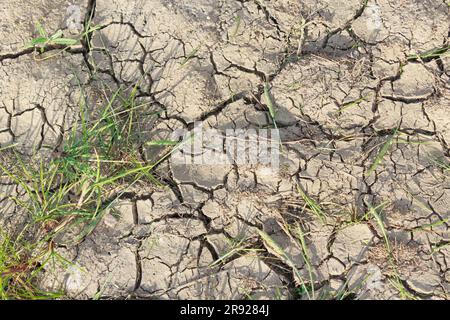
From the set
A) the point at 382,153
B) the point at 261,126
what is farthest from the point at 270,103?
the point at 382,153

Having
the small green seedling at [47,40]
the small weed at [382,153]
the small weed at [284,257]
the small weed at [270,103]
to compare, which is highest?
the small green seedling at [47,40]

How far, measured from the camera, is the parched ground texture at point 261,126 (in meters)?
3.02

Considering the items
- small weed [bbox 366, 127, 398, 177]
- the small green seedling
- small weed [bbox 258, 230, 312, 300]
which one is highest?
the small green seedling

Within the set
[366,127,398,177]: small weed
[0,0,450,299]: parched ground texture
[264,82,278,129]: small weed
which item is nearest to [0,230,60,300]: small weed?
[0,0,450,299]: parched ground texture

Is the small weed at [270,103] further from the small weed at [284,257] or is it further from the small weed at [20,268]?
the small weed at [20,268]

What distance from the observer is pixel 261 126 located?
3.18m

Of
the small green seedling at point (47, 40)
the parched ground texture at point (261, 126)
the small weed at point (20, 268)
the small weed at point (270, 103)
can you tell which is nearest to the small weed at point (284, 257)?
the parched ground texture at point (261, 126)

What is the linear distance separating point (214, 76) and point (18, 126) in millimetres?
1295

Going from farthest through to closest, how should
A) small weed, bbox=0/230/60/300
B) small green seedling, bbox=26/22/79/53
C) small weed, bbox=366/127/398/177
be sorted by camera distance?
small green seedling, bbox=26/22/79/53 → small weed, bbox=366/127/398/177 → small weed, bbox=0/230/60/300

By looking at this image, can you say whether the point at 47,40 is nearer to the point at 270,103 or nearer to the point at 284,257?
the point at 270,103

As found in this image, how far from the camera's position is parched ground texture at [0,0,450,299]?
3023 millimetres

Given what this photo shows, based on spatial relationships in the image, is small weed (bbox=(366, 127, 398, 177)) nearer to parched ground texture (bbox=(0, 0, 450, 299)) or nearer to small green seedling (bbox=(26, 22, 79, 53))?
parched ground texture (bbox=(0, 0, 450, 299))
